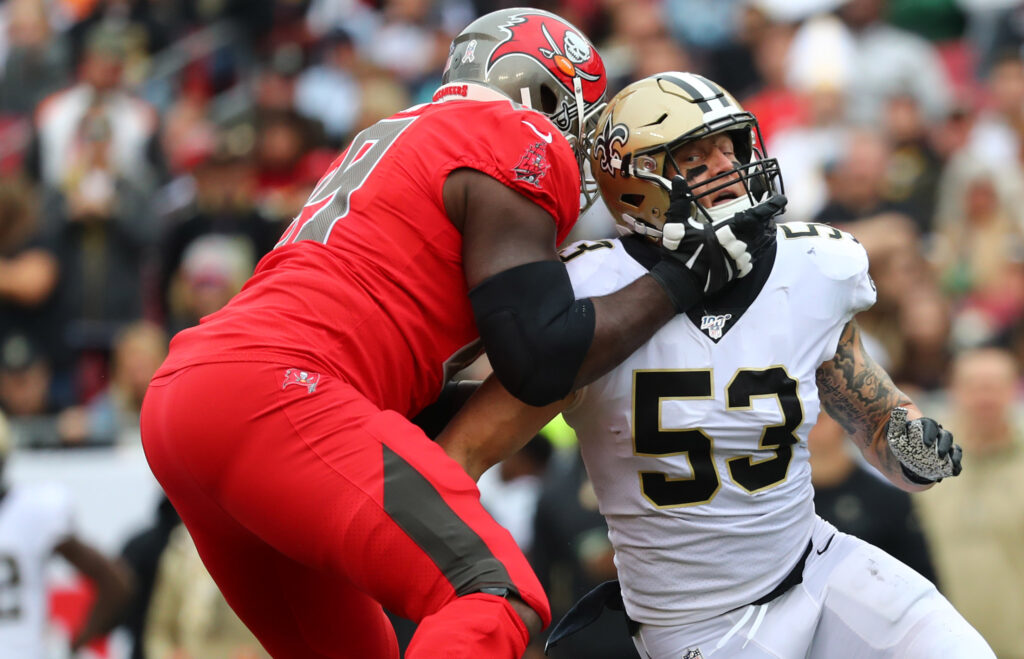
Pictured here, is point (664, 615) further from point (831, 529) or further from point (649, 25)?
point (649, 25)

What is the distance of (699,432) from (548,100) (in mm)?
966

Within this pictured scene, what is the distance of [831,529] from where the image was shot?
147 inches

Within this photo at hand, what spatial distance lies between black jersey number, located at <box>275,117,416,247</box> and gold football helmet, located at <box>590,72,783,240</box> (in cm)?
54

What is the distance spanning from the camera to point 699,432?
11.4 feet

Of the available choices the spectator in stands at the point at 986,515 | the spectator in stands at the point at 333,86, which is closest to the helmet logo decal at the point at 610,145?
the spectator in stands at the point at 986,515

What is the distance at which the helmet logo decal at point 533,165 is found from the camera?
328 cm

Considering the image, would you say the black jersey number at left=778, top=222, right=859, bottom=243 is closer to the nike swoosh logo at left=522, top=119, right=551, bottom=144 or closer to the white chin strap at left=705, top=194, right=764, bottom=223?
the white chin strap at left=705, top=194, right=764, bottom=223

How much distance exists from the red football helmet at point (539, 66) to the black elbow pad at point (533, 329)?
25.8 inches

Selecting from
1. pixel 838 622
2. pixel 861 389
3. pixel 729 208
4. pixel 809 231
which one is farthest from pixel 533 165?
pixel 838 622

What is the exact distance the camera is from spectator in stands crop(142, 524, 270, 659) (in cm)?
640

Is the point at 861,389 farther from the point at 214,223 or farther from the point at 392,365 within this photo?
the point at 214,223

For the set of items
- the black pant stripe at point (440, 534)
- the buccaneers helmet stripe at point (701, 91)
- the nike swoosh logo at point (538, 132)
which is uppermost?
the nike swoosh logo at point (538, 132)

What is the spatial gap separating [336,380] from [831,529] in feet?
4.70

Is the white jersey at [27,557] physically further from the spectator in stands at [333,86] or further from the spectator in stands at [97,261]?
the spectator in stands at [333,86]
